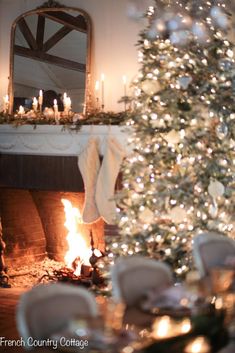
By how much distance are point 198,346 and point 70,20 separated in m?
4.33

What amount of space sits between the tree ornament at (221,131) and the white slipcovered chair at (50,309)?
241 cm

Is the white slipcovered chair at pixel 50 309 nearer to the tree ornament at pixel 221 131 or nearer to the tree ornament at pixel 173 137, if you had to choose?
the tree ornament at pixel 173 137

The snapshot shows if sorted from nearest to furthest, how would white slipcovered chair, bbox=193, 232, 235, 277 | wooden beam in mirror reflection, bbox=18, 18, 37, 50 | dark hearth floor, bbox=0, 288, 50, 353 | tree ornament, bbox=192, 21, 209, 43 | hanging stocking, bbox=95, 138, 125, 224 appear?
white slipcovered chair, bbox=193, 232, 235, 277
dark hearth floor, bbox=0, 288, 50, 353
tree ornament, bbox=192, 21, 209, 43
hanging stocking, bbox=95, 138, 125, 224
wooden beam in mirror reflection, bbox=18, 18, 37, 50

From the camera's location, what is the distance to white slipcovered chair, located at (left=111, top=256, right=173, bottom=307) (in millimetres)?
2615

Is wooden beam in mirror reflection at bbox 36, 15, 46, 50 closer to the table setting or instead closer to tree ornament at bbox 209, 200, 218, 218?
tree ornament at bbox 209, 200, 218, 218

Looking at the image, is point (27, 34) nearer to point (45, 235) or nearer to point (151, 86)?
point (151, 86)

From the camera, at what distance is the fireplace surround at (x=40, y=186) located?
17.0 ft

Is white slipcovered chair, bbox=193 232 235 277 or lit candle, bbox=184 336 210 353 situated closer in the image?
lit candle, bbox=184 336 210 353

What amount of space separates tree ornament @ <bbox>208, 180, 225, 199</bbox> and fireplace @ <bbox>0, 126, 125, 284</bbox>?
1.00 metres

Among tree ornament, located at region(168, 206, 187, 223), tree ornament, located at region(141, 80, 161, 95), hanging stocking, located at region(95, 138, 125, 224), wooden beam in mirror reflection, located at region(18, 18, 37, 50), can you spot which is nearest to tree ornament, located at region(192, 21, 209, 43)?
tree ornament, located at region(141, 80, 161, 95)

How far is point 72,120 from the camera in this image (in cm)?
518

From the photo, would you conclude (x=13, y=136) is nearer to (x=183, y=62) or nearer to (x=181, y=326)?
(x=183, y=62)

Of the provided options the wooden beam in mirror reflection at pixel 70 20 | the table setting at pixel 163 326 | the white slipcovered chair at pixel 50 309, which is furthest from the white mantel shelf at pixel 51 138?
the white slipcovered chair at pixel 50 309

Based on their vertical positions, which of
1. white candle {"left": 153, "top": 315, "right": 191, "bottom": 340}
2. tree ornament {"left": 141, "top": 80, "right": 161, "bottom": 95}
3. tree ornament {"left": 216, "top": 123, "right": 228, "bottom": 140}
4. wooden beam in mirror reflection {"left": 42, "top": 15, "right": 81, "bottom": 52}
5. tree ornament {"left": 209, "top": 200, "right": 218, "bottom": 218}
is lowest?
white candle {"left": 153, "top": 315, "right": 191, "bottom": 340}
